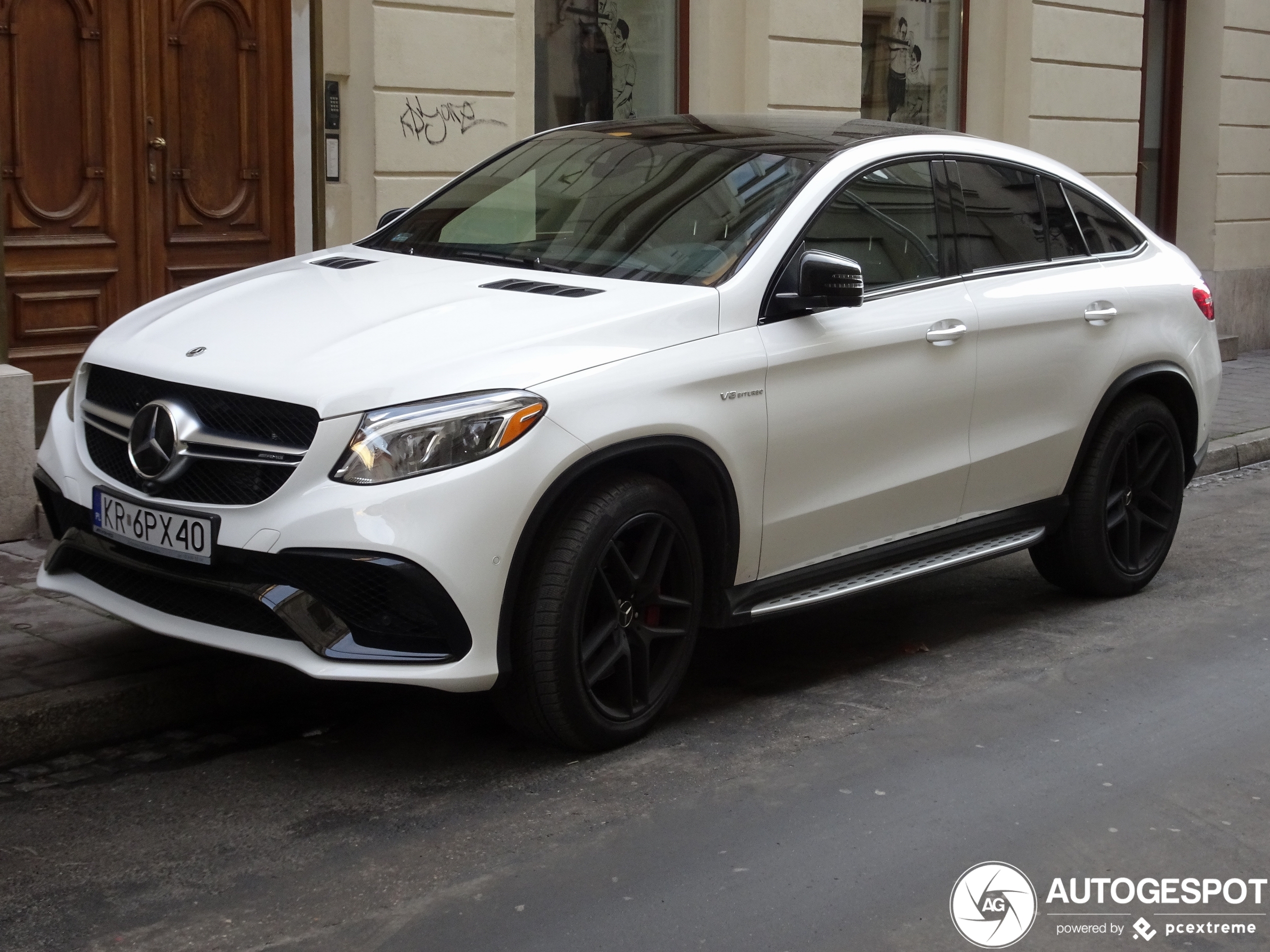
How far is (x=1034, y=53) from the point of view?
13.9 m

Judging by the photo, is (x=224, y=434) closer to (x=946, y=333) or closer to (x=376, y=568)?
(x=376, y=568)

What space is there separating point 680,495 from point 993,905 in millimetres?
1554

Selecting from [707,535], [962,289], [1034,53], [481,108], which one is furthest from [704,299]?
[1034,53]

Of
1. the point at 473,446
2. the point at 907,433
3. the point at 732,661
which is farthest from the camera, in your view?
the point at 732,661

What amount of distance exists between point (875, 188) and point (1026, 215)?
0.91 meters

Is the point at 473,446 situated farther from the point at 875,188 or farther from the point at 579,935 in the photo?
the point at 875,188

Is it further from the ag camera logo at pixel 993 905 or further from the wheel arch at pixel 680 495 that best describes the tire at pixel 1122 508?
the ag camera logo at pixel 993 905

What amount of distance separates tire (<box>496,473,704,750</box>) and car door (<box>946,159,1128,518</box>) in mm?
1363

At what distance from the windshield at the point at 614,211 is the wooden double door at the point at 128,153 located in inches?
112

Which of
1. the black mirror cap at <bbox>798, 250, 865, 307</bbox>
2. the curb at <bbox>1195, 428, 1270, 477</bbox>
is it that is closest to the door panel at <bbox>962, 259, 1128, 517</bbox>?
the black mirror cap at <bbox>798, 250, 865, 307</bbox>

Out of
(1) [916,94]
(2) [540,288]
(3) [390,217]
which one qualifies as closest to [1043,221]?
(2) [540,288]

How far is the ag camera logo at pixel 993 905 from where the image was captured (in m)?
3.67

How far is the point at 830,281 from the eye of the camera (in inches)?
194

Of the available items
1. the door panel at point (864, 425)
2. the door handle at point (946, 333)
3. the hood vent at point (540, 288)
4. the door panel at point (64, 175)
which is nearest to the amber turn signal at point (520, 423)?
the hood vent at point (540, 288)
